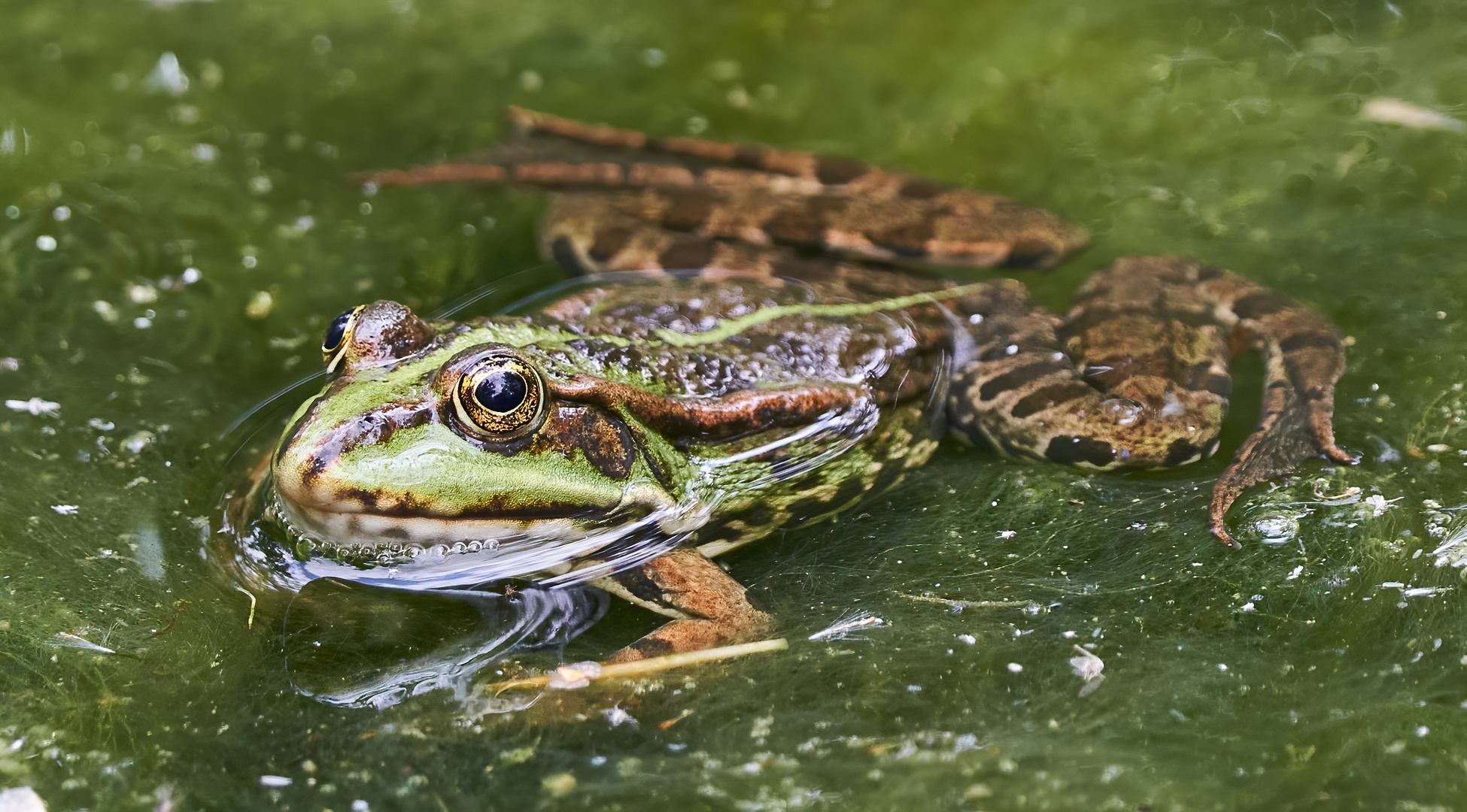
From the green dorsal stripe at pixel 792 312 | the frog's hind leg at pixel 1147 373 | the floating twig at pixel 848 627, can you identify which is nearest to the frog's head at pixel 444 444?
the green dorsal stripe at pixel 792 312

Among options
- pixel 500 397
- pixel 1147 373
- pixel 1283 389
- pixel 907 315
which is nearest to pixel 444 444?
pixel 500 397

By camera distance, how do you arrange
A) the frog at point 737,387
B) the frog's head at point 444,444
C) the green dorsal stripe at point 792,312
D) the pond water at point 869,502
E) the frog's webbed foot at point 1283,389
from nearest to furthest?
the pond water at point 869,502
the frog's head at point 444,444
the frog at point 737,387
the frog's webbed foot at point 1283,389
the green dorsal stripe at point 792,312

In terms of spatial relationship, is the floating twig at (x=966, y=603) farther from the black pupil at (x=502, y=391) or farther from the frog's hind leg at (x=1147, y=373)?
the black pupil at (x=502, y=391)

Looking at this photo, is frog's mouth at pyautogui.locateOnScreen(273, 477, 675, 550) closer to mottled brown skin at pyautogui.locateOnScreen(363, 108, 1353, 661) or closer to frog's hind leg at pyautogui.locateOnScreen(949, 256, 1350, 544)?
mottled brown skin at pyautogui.locateOnScreen(363, 108, 1353, 661)

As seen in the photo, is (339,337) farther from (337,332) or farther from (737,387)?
(737,387)

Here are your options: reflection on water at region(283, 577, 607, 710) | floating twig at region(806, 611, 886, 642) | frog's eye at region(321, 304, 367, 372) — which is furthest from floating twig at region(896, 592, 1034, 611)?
frog's eye at region(321, 304, 367, 372)

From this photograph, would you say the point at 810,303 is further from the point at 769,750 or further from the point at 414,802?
the point at 414,802
